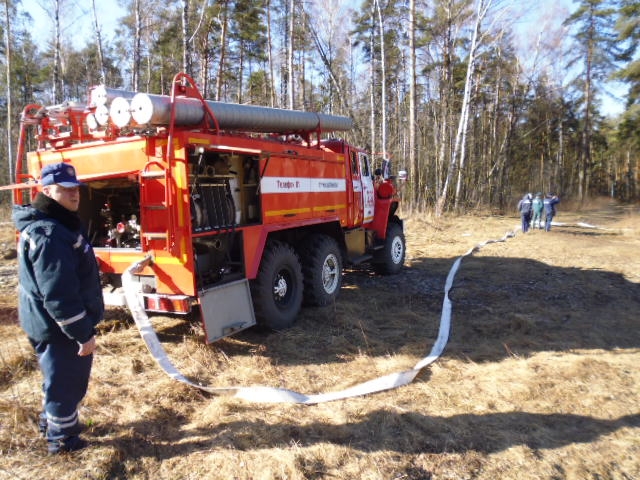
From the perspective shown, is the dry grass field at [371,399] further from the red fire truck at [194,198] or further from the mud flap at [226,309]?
the red fire truck at [194,198]

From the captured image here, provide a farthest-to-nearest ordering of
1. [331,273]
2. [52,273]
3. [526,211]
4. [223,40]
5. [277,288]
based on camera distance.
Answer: [223,40] → [526,211] → [331,273] → [277,288] → [52,273]

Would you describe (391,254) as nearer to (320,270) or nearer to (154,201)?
(320,270)

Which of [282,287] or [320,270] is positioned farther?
[320,270]

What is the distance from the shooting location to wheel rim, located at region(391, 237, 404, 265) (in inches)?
359

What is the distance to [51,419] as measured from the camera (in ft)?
9.50

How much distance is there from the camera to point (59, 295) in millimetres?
2643

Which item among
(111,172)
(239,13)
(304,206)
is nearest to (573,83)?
(239,13)

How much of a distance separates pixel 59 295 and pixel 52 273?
136mm

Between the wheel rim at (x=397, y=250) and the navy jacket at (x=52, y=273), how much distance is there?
687cm

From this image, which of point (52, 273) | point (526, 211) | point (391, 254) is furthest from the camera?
point (526, 211)

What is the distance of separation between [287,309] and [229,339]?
Result: 0.82 m

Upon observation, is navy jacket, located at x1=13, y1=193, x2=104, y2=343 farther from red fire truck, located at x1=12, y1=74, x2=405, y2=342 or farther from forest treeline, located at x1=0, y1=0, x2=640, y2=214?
forest treeline, located at x1=0, y1=0, x2=640, y2=214

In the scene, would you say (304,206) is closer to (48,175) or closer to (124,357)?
(124,357)

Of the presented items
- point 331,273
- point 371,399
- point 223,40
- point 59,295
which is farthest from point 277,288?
point 223,40
